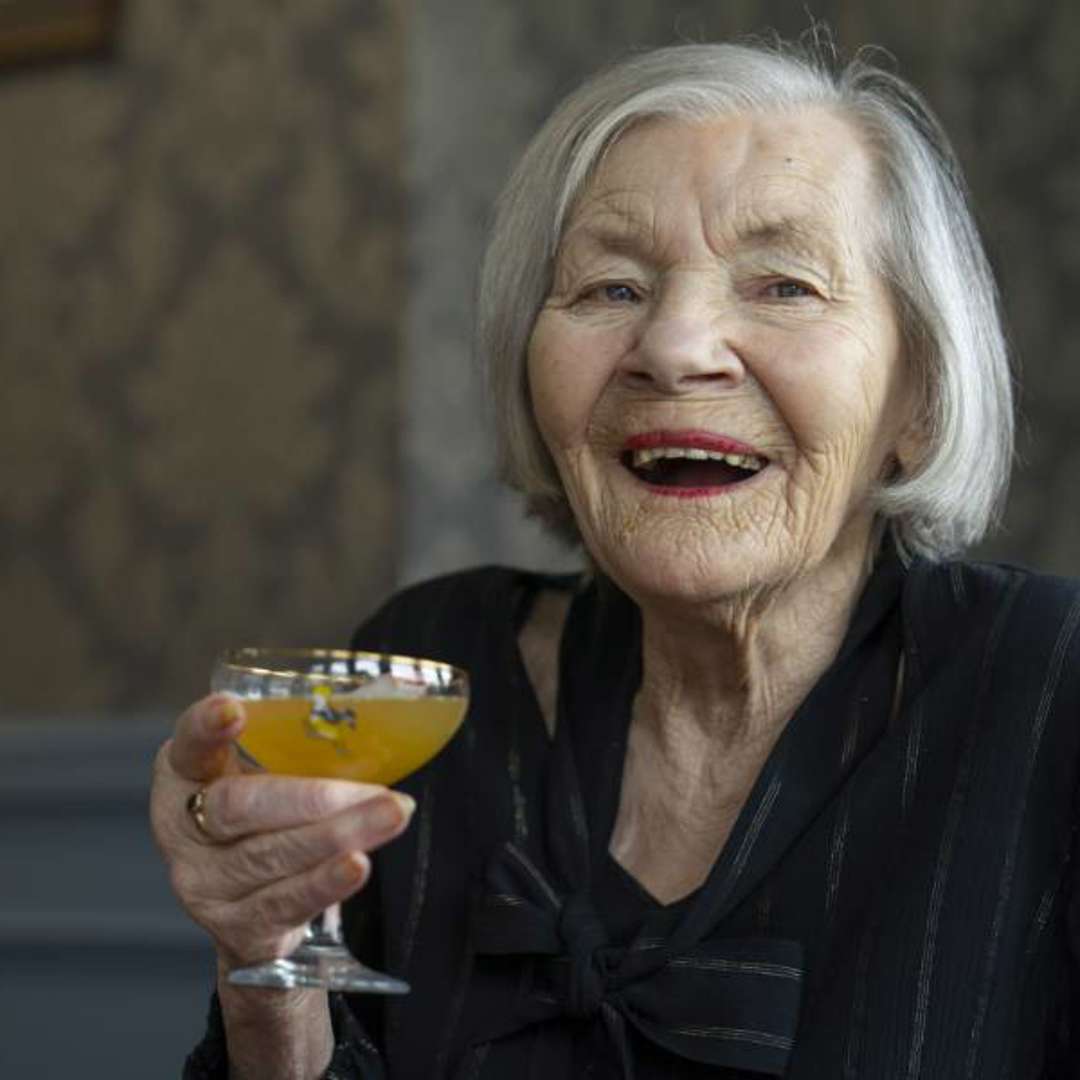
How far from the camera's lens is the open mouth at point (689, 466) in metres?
1.67

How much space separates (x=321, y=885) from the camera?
1.38 metres

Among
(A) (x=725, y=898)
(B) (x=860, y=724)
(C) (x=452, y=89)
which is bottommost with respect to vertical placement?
(A) (x=725, y=898)

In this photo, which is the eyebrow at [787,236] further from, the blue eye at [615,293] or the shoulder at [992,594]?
the shoulder at [992,594]

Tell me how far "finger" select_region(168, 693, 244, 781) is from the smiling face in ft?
1.34

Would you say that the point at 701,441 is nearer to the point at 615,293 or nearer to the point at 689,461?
the point at 689,461

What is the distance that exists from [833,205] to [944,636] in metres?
0.38

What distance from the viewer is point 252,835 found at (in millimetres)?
1404

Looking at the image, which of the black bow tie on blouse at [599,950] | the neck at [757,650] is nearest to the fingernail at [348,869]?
the black bow tie on blouse at [599,950]

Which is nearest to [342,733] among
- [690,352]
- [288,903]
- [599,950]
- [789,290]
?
[288,903]

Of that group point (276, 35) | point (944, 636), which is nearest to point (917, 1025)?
point (944, 636)

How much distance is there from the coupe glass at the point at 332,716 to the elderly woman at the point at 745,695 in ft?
0.14

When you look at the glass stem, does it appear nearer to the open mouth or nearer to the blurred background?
the open mouth

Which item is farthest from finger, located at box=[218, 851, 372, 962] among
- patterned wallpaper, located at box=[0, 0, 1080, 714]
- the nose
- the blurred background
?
patterned wallpaper, located at box=[0, 0, 1080, 714]

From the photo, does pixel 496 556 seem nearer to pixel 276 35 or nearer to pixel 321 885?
pixel 276 35
